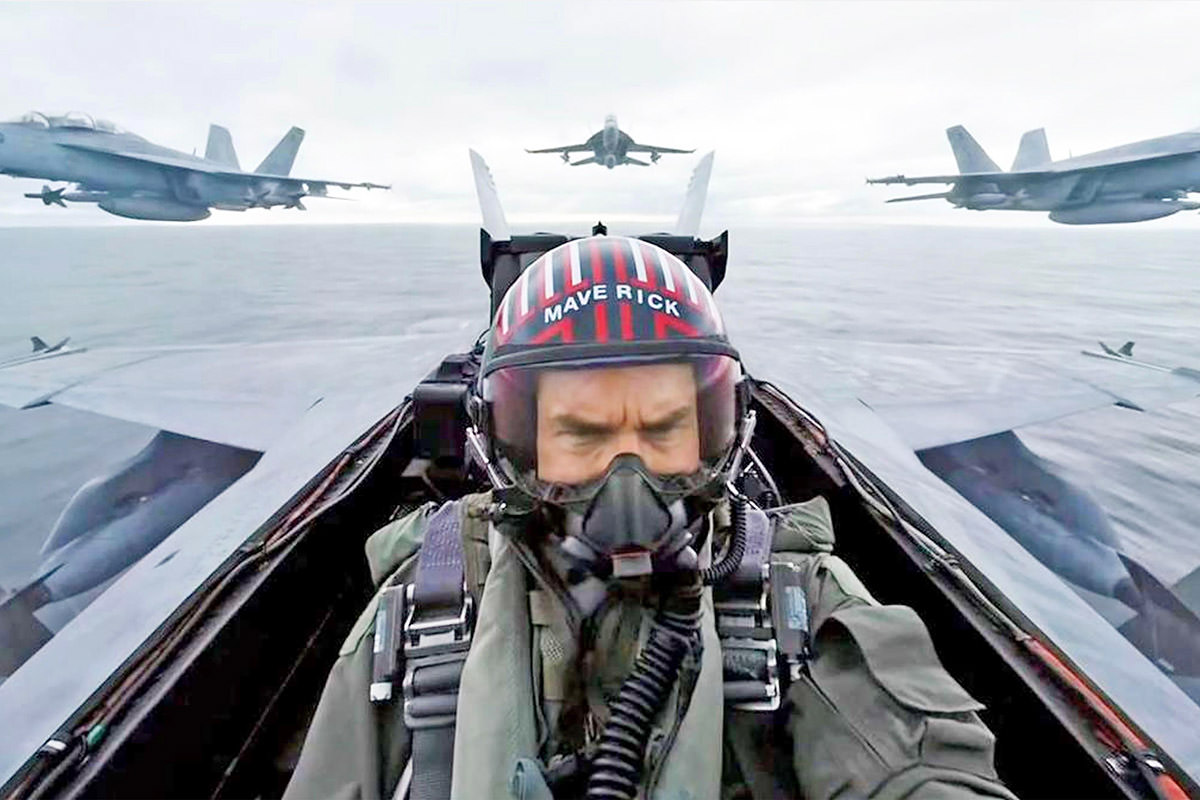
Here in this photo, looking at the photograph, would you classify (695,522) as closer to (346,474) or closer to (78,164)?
(346,474)

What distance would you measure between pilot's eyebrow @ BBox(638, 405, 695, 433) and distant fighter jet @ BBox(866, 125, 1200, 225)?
2211cm

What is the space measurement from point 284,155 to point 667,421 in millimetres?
32380

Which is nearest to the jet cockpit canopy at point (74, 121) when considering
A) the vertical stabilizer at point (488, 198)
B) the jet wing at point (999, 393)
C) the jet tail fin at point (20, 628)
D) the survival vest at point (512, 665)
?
the jet tail fin at point (20, 628)

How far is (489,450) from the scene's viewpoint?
138cm

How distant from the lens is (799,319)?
18.6 metres

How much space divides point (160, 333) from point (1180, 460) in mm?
21133

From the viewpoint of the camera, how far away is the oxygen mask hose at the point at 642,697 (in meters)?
0.94

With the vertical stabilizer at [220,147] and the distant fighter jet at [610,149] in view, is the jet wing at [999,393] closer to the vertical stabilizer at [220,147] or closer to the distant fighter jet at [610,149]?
the distant fighter jet at [610,149]

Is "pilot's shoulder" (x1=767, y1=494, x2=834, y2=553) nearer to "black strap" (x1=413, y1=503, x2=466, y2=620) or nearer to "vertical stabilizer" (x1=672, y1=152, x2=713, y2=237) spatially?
→ "black strap" (x1=413, y1=503, x2=466, y2=620)

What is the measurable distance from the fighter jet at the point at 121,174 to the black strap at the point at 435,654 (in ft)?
71.3

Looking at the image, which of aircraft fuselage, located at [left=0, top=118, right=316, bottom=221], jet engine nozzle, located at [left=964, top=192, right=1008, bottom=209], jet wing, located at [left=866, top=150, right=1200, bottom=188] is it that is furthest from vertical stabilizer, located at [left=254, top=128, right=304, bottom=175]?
jet engine nozzle, located at [left=964, top=192, right=1008, bottom=209]

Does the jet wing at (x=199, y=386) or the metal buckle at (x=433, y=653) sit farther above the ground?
the metal buckle at (x=433, y=653)

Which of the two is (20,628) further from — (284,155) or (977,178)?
(284,155)

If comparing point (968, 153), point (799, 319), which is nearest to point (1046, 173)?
point (968, 153)
